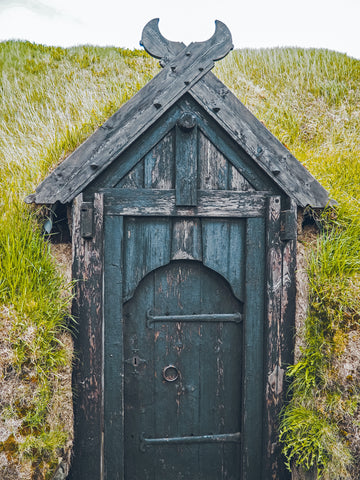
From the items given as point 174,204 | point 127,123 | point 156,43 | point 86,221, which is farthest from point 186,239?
point 156,43

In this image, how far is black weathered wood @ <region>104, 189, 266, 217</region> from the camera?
3.05m

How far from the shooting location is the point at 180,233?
10.4 ft

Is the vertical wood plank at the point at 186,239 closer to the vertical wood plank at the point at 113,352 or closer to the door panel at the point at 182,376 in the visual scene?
the door panel at the point at 182,376

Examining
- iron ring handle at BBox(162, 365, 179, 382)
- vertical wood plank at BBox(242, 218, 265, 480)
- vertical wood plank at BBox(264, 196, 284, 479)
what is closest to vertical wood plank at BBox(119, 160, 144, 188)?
vertical wood plank at BBox(242, 218, 265, 480)

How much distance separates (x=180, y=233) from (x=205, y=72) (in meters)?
1.35

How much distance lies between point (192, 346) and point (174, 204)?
1.28m

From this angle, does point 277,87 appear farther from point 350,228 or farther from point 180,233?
point 180,233

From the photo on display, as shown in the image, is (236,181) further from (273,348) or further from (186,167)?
(273,348)

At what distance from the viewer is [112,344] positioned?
3062 millimetres

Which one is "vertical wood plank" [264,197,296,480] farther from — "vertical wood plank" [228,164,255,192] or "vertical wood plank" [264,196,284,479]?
"vertical wood plank" [228,164,255,192]

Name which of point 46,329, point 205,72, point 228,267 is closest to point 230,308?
point 228,267

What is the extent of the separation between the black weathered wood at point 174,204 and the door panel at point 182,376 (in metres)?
0.49

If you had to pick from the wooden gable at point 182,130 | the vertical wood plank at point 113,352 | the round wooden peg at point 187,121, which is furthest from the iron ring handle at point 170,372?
the round wooden peg at point 187,121

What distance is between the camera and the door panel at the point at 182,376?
3.21 meters
